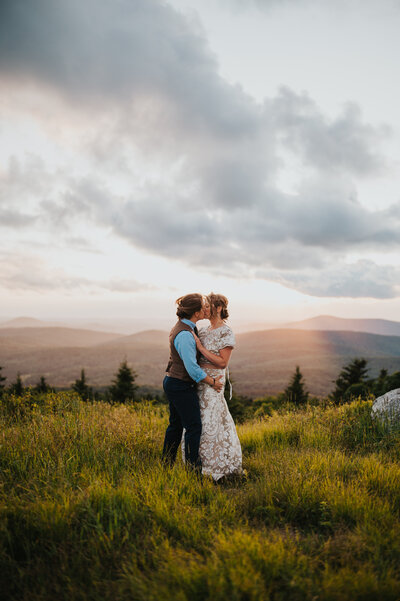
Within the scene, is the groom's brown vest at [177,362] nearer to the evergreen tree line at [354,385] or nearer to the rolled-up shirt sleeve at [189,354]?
the rolled-up shirt sleeve at [189,354]

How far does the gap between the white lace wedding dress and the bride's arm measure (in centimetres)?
7

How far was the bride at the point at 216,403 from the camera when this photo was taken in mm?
4797

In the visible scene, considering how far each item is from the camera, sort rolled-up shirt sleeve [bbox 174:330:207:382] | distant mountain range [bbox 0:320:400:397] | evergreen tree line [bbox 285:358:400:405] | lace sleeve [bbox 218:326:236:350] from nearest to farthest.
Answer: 1. rolled-up shirt sleeve [bbox 174:330:207:382]
2. lace sleeve [bbox 218:326:236:350]
3. evergreen tree line [bbox 285:358:400:405]
4. distant mountain range [bbox 0:320:400:397]

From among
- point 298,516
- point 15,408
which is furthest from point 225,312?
point 15,408

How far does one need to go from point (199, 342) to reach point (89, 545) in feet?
9.05

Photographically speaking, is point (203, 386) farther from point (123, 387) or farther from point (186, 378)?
point (123, 387)

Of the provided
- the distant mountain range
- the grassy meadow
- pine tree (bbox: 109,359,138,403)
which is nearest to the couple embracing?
the grassy meadow

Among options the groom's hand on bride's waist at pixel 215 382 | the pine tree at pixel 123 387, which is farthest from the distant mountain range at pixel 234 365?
the groom's hand on bride's waist at pixel 215 382

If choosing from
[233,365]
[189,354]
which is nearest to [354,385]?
[189,354]

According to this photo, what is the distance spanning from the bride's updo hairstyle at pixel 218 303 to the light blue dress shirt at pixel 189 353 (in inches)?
26.4

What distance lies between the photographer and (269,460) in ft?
16.6

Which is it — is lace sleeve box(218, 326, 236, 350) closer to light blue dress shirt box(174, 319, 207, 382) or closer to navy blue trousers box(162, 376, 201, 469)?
light blue dress shirt box(174, 319, 207, 382)

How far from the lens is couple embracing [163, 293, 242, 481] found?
15.4ft

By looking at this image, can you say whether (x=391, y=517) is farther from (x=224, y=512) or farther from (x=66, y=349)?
(x=66, y=349)
